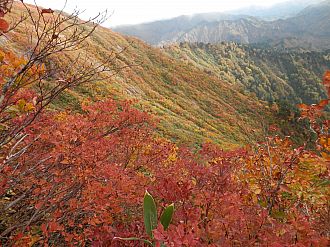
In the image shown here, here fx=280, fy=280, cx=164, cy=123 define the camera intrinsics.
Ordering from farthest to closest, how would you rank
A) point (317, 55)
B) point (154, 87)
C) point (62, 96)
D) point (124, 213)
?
1. point (317, 55)
2. point (154, 87)
3. point (62, 96)
4. point (124, 213)

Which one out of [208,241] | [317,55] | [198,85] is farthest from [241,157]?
[317,55]

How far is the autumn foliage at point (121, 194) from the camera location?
115 inches

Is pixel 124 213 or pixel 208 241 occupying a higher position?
pixel 208 241

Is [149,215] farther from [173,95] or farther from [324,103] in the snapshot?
[173,95]

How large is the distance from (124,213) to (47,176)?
145 cm

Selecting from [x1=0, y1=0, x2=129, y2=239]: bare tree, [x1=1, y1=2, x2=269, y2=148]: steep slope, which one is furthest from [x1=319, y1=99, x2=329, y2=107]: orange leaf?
[x1=1, y1=2, x2=269, y2=148]: steep slope

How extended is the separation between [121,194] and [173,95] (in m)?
29.5

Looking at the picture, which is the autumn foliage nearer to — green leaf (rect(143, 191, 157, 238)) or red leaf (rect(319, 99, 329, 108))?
red leaf (rect(319, 99, 329, 108))

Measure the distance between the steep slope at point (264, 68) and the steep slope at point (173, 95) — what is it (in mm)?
61330

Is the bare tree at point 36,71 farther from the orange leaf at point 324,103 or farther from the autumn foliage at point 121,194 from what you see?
the orange leaf at point 324,103

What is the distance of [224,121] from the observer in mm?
33469

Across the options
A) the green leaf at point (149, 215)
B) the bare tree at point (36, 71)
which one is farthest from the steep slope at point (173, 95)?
the green leaf at point (149, 215)

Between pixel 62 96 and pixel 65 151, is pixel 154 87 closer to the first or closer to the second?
pixel 62 96

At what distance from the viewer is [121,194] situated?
4.65 metres
